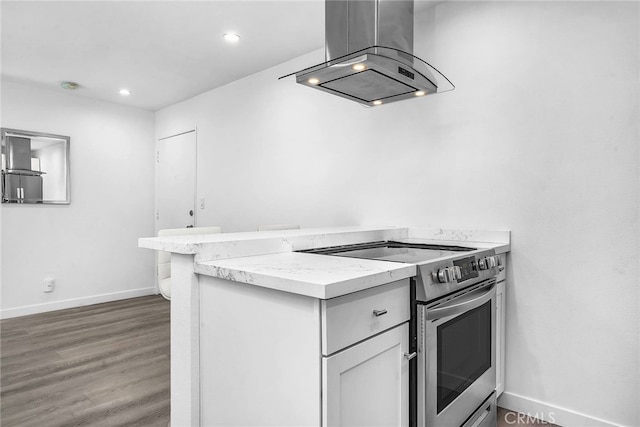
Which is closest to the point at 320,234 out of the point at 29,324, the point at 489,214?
the point at 489,214

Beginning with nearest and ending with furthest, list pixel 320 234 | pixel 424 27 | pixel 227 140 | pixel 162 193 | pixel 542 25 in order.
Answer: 1. pixel 320 234
2. pixel 542 25
3. pixel 424 27
4. pixel 227 140
5. pixel 162 193

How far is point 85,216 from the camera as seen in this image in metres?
4.56

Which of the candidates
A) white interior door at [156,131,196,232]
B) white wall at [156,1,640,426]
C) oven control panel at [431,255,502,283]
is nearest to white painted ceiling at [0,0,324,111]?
white interior door at [156,131,196,232]

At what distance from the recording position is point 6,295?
399cm

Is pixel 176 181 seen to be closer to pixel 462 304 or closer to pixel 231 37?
pixel 231 37

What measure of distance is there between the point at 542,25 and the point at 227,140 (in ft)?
10.00

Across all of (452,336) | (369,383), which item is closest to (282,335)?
(369,383)

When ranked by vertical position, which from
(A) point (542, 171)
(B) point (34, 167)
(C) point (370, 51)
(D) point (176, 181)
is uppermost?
(C) point (370, 51)

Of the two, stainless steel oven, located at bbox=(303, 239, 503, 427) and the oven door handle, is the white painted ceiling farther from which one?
the oven door handle

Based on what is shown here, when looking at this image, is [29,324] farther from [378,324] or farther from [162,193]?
[378,324]

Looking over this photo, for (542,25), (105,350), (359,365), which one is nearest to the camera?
(359,365)

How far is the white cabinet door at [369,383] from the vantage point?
108 cm

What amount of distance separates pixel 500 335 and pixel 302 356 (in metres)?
1.55

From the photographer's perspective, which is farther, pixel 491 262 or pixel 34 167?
pixel 34 167
